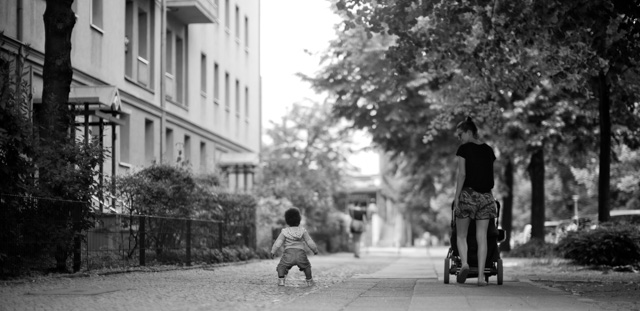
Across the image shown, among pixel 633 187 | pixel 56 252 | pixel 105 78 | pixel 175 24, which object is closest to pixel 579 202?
pixel 633 187

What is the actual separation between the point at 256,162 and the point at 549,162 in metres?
10.1

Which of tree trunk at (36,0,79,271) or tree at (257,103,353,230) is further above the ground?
tree at (257,103,353,230)

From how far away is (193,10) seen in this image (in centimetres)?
3369

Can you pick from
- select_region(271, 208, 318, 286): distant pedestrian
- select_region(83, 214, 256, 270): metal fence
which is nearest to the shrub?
select_region(83, 214, 256, 270): metal fence

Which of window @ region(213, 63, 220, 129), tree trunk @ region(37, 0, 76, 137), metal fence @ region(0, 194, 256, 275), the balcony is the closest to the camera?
metal fence @ region(0, 194, 256, 275)

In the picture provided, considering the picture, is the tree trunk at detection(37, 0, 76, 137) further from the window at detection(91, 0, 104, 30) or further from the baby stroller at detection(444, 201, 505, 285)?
the window at detection(91, 0, 104, 30)

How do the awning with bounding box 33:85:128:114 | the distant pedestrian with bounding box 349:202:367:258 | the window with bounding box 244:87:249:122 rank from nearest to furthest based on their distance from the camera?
the awning with bounding box 33:85:128:114, the distant pedestrian with bounding box 349:202:367:258, the window with bounding box 244:87:249:122

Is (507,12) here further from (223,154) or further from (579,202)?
(579,202)

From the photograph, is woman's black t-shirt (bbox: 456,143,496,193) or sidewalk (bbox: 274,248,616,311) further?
woman's black t-shirt (bbox: 456,143,496,193)

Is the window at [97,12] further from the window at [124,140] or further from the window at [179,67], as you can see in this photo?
the window at [179,67]

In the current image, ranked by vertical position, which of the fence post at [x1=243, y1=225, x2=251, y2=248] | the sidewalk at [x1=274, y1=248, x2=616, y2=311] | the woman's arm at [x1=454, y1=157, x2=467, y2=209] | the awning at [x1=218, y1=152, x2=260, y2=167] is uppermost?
the awning at [x1=218, y1=152, x2=260, y2=167]

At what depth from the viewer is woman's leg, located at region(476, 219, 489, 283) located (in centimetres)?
1344

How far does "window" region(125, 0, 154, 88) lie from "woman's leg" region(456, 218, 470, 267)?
55.0 ft

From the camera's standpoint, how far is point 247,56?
47.0 m
